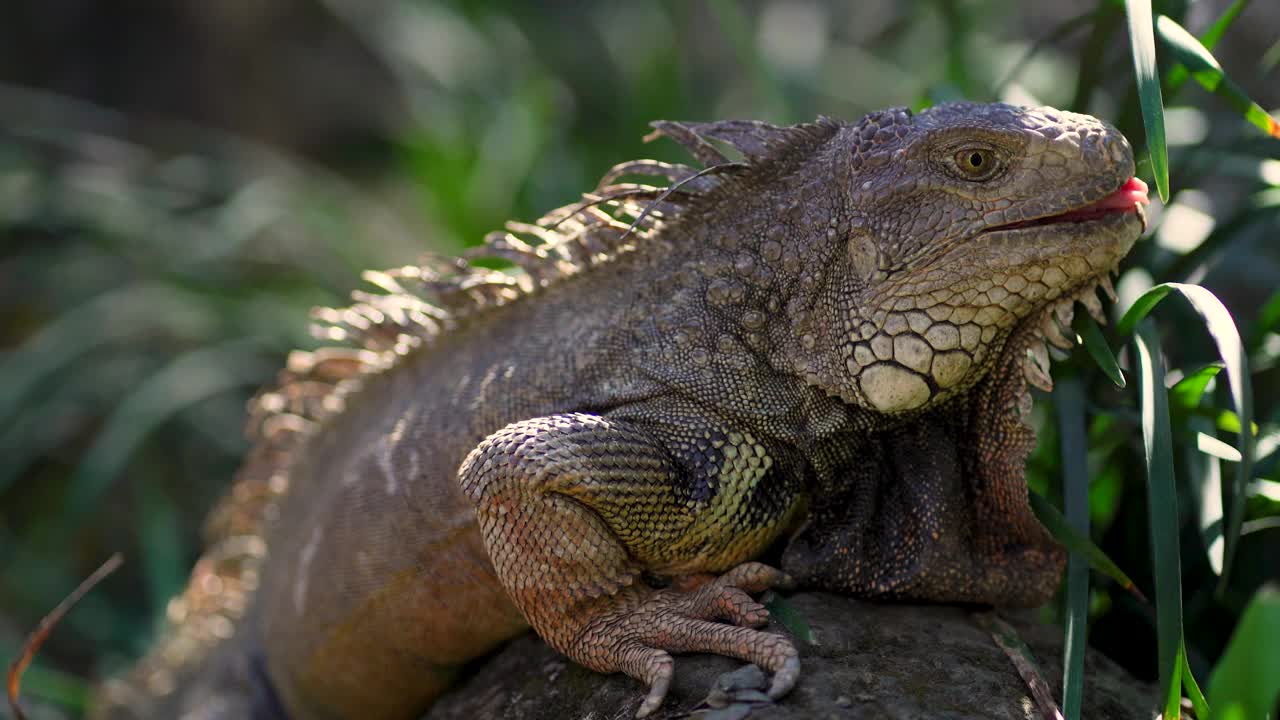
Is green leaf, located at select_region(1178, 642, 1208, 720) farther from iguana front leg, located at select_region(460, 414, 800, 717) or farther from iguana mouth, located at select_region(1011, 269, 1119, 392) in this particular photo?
iguana front leg, located at select_region(460, 414, 800, 717)

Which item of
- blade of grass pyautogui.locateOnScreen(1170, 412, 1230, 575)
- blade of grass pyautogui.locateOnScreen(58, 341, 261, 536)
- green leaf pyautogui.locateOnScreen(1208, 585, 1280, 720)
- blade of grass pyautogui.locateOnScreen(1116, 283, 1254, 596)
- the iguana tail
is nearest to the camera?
green leaf pyautogui.locateOnScreen(1208, 585, 1280, 720)

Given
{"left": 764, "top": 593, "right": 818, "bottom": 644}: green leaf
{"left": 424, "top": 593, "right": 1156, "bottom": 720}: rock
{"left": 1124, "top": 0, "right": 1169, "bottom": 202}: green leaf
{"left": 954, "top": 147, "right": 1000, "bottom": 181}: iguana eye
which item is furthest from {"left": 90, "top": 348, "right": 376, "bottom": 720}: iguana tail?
{"left": 1124, "top": 0, "right": 1169, "bottom": 202}: green leaf

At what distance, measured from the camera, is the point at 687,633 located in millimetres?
2422

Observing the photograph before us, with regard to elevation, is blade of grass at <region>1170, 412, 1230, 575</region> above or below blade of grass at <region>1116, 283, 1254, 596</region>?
below

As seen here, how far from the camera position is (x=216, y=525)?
415 cm

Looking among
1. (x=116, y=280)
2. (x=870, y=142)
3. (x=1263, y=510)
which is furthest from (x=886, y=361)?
(x=116, y=280)

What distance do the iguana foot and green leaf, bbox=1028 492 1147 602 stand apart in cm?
65

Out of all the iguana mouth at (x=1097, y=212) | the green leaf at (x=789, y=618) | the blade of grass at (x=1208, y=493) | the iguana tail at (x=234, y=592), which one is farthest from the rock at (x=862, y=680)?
the iguana tail at (x=234, y=592)

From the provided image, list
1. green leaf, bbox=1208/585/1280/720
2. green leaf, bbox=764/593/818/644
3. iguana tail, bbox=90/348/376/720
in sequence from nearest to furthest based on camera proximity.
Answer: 1. green leaf, bbox=1208/585/1280/720
2. green leaf, bbox=764/593/818/644
3. iguana tail, bbox=90/348/376/720

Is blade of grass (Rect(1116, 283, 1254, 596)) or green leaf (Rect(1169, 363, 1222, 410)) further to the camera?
green leaf (Rect(1169, 363, 1222, 410))

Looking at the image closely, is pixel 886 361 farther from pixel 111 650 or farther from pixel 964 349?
pixel 111 650

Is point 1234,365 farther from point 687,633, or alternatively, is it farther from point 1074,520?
point 687,633

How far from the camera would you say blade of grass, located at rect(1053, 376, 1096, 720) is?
2.37m

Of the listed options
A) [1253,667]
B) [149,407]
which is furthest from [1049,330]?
[149,407]
